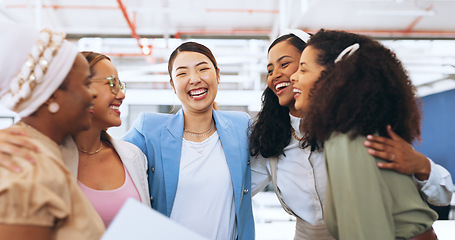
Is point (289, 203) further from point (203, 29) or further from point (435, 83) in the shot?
Answer: point (435, 83)

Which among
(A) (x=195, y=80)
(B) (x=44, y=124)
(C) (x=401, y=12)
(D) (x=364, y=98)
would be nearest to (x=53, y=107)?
(B) (x=44, y=124)

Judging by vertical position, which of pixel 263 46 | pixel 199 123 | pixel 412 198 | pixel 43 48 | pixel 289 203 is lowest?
pixel 289 203

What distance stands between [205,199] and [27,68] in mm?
1130

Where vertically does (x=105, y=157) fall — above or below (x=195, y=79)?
below

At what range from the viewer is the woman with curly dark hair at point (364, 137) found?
1.13 meters

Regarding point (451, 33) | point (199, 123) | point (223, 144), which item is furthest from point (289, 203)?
point (451, 33)

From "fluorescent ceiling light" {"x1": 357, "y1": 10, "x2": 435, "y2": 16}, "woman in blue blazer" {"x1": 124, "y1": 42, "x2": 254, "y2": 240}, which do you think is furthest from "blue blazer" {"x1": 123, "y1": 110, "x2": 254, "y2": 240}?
"fluorescent ceiling light" {"x1": 357, "y1": 10, "x2": 435, "y2": 16}

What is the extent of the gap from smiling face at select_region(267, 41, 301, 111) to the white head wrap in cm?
119

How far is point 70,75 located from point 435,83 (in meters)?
8.63

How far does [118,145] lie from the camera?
1.67 meters

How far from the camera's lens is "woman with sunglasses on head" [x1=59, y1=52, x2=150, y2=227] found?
1.42 m

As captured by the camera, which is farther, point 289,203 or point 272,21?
point 272,21

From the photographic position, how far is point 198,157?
199cm

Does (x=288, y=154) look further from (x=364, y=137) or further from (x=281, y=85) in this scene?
(x=364, y=137)
